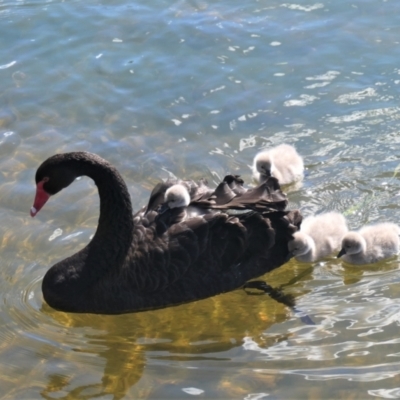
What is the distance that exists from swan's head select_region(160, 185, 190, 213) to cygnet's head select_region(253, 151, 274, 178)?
1021 mm

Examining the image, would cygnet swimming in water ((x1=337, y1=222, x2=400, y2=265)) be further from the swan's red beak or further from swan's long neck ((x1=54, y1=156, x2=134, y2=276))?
the swan's red beak

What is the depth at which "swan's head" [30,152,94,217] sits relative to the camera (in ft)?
16.0

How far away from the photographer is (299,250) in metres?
5.55

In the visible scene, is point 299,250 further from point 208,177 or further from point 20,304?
point 20,304

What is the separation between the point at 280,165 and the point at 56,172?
1.99m

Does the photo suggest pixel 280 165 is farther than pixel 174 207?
Yes

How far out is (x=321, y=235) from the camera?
18.8 feet

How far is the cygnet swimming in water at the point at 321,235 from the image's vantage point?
5619 millimetres

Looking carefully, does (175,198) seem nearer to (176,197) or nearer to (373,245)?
(176,197)

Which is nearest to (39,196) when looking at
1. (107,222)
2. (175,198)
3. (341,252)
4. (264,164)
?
(107,222)

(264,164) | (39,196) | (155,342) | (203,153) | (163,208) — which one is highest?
(39,196)

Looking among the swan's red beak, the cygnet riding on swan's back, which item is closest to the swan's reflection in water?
the cygnet riding on swan's back

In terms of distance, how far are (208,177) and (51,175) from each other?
1906 mm

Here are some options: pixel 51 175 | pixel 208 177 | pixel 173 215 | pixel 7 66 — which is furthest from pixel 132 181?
pixel 7 66
